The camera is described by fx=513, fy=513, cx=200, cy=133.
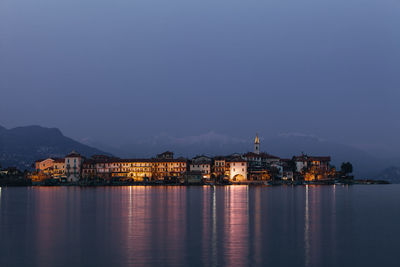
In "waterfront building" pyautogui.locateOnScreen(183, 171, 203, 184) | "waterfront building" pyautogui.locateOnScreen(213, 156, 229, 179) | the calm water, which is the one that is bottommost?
the calm water

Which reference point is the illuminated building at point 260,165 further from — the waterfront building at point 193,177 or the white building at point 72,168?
the white building at point 72,168

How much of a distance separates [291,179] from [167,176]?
3303 cm

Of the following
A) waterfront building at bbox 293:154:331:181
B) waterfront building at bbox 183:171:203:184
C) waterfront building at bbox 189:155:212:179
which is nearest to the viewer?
waterfront building at bbox 183:171:203:184

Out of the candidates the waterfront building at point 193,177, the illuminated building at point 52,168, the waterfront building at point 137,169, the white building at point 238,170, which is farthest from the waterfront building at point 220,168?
the illuminated building at point 52,168

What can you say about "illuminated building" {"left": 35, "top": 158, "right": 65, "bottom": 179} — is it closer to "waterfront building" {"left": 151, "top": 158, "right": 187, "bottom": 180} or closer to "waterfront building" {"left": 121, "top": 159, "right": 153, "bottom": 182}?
"waterfront building" {"left": 121, "top": 159, "right": 153, "bottom": 182}

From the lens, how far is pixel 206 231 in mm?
27703

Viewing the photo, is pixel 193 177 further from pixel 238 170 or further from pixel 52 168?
pixel 52 168

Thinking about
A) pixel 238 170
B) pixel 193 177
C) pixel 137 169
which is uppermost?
pixel 137 169

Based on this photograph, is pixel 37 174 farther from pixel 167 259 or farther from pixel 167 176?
pixel 167 259

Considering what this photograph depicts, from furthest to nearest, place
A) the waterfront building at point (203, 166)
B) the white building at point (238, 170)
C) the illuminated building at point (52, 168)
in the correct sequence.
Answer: the waterfront building at point (203, 166) < the illuminated building at point (52, 168) < the white building at point (238, 170)

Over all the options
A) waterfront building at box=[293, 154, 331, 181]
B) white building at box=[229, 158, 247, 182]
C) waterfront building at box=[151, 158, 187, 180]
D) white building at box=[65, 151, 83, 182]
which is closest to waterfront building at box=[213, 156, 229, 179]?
white building at box=[229, 158, 247, 182]

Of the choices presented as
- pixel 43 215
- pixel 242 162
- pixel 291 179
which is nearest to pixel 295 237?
pixel 43 215

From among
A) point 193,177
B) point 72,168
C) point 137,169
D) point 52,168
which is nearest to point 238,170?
point 193,177

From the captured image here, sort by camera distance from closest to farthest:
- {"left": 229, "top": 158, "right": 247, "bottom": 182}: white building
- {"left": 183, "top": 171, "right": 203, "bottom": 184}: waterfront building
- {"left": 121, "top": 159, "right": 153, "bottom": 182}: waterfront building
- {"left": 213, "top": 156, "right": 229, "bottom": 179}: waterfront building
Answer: {"left": 229, "top": 158, "right": 247, "bottom": 182}: white building < {"left": 183, "top": 171, "right": 203, "bottom": 184}: waterfront building < {"left": 213, "top": 156, "right": 229, "bottom": 179}: waterfront building < {"left": 121, "top": 159, "right": 153, "bottom": 182}: waterfront building
